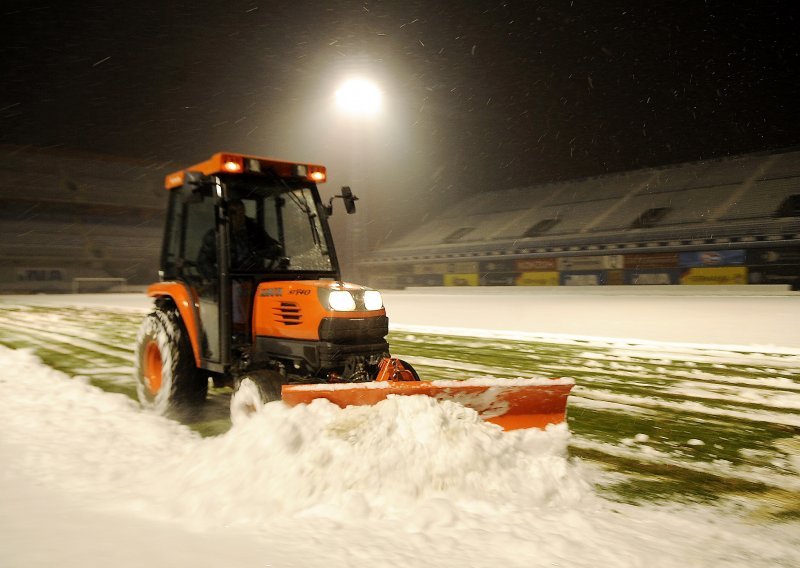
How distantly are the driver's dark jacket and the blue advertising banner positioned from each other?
23.7 metres

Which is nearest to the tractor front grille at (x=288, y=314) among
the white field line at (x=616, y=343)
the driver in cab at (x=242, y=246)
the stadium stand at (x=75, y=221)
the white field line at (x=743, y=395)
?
the driver in cab at (x=242, y=246)

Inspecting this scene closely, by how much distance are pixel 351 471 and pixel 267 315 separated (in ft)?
5.38

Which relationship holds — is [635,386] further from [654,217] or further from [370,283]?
[370,283]

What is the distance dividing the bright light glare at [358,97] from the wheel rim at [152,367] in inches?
874

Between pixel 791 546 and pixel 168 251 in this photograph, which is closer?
pixel 791 546

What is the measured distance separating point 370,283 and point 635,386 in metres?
32.2

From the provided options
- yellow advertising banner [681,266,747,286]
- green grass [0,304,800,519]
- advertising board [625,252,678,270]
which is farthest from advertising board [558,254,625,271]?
green grass [0,304,800,519]

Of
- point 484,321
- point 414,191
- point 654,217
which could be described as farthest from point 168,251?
point 414,191

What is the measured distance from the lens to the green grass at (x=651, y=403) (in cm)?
340

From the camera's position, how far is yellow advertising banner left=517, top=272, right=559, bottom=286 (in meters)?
28.9

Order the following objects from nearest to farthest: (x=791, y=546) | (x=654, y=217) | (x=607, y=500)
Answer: (x=791, y=546) < (x=607, y=500) < (x=654, y=217)

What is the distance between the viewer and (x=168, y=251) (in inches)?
202

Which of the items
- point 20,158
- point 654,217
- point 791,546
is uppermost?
point 20,158

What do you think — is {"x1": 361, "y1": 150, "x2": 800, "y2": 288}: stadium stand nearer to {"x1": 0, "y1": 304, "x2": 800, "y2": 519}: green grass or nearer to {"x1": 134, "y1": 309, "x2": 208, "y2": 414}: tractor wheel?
{"x1": 0, "y1": 304, "x2": 800, "y2": 519}: green grass
